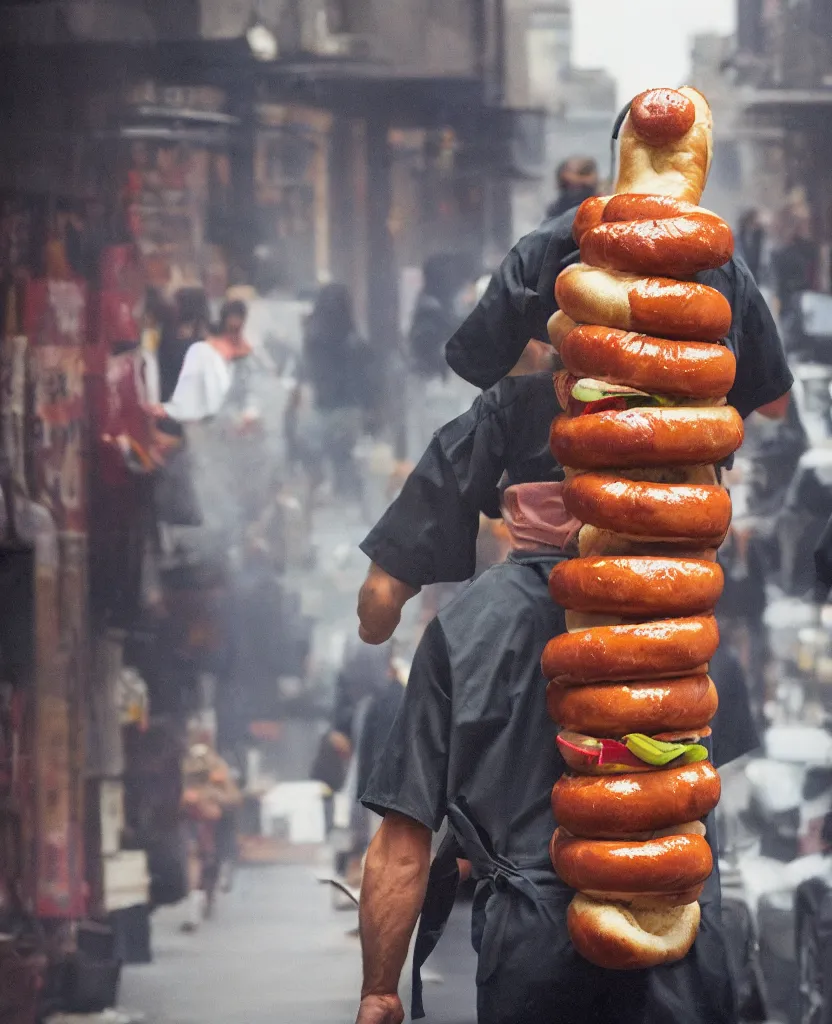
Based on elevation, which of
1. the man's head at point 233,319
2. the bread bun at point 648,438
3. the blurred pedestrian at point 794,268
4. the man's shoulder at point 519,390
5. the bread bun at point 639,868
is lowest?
the bread bun at point 639,868

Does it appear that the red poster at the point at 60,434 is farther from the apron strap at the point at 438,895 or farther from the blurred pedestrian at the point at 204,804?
the apron strap at the point at 438,895

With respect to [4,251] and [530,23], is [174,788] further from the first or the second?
[530,23]

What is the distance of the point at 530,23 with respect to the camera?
9.13 feet

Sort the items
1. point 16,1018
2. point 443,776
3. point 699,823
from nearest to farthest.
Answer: point 699,823 → point 443,776 → point 16,1018

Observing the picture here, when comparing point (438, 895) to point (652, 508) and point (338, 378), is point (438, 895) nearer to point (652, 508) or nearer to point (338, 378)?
point (652, 508)

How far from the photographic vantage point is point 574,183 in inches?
108

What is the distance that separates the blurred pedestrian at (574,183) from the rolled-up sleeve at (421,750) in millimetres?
856

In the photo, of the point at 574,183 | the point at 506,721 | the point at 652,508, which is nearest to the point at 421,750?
the point at 506,721

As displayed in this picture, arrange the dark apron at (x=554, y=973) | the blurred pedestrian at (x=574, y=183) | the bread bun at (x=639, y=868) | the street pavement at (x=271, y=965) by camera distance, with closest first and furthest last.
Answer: the bread bun at (x=639, y=868) < the dark apron at (x=554, y=973) < the street pavement at (x=271, y=965) < the blurred pedestrian at (x=574, y=183)

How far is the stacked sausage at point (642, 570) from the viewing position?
1.97 meters

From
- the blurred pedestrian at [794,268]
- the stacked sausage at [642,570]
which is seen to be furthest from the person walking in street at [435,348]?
the stacked sausage at [642,570]

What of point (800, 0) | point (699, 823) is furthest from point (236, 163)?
point (699, 823)

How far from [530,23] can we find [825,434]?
84 centimetres

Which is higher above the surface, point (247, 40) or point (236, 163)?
point (247, 40)
